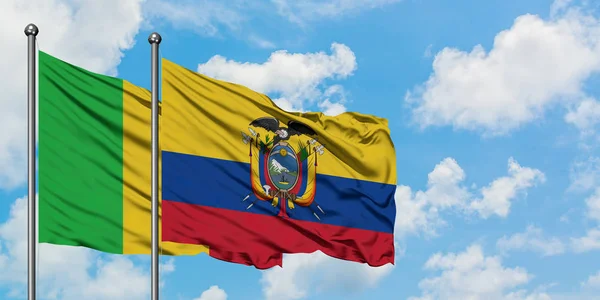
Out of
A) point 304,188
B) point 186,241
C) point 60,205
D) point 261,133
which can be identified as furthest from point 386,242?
point 60,205

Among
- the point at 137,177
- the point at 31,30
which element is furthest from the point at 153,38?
the point at 137,177

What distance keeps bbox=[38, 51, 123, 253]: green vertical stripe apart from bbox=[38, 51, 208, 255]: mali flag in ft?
0.04

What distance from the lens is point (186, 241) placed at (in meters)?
18.8

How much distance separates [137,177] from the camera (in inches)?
746

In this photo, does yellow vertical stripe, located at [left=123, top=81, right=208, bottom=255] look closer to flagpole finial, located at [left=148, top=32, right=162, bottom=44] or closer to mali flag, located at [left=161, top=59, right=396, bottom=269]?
mali flag, located at [left=161, top=59, right=396, bottom=269]

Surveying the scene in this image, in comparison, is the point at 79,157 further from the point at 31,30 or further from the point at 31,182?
the point at 31,30

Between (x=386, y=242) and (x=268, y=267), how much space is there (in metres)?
3.47

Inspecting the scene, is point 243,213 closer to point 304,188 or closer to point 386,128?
point 304,188

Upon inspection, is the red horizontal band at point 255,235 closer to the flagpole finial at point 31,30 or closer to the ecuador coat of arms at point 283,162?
the ecuador coat of arms at point 283,162

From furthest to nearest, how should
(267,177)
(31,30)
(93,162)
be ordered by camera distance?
(267,177), (93,162), (31,30)

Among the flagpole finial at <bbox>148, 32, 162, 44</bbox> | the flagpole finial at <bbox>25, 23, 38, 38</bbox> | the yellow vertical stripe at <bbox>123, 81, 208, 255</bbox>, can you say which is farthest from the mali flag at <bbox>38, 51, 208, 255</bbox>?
the flagpole finial at <bbox>148, 32, 162, 44</bbox>

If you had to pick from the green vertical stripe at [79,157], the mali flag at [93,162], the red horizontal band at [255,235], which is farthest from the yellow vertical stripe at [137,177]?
the red horizontal band at [255,235]

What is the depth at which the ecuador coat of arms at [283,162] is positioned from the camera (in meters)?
20.3

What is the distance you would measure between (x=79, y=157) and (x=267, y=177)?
3710 millimetres
